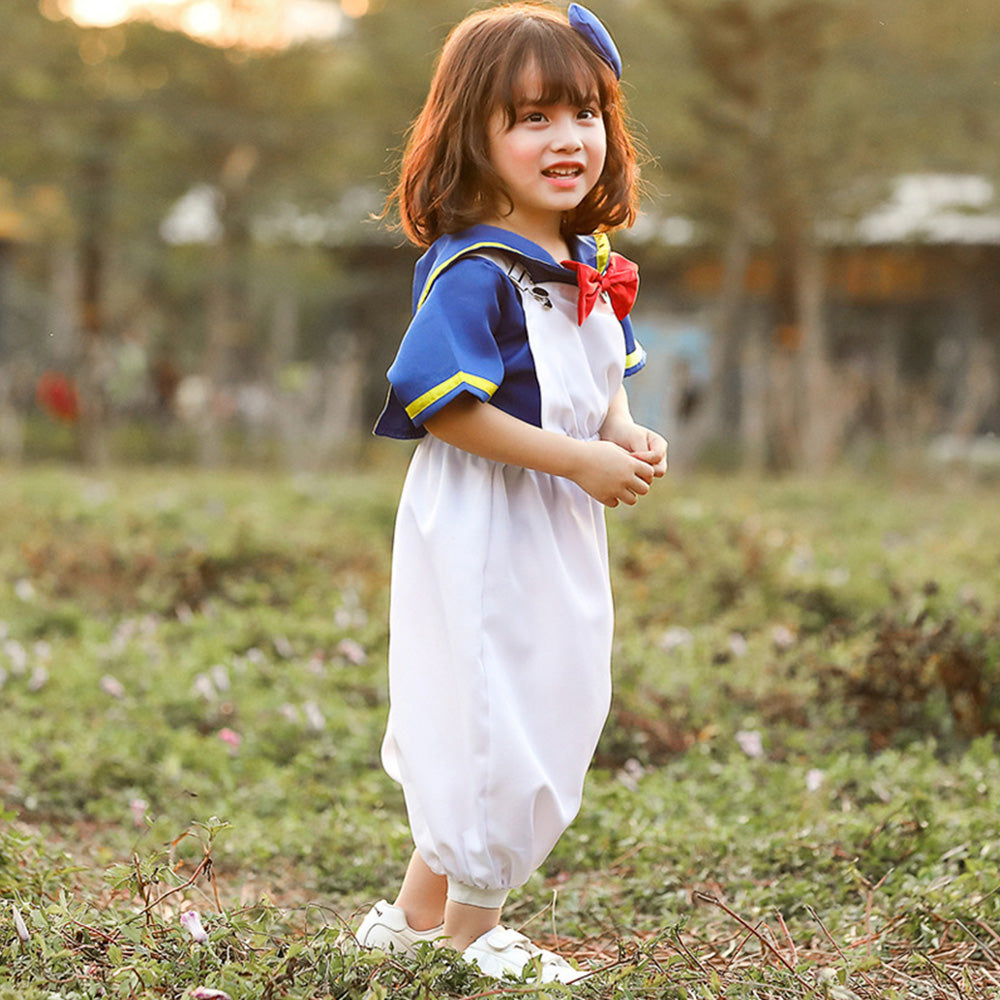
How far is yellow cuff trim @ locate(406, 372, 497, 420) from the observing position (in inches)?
83.4

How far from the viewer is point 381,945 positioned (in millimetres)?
2371

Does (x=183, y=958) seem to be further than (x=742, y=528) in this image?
No

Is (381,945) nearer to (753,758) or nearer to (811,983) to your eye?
(811,983)

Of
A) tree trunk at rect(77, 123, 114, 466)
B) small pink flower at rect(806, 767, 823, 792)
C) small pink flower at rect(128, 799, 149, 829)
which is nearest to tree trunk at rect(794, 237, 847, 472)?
tree trunk at rect(77, 123, 114, 466)

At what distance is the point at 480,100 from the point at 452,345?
17.2 inches

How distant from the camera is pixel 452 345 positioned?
7.02 ft

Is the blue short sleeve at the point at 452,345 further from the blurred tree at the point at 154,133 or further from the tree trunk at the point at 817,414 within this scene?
the blurred tree at the point at 154,133

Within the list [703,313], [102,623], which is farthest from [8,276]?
[102,623]

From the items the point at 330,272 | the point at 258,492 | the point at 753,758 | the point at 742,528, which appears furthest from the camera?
the point at 330,272

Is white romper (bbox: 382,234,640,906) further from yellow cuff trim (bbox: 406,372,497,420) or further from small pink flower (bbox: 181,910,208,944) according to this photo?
small pink flower (bbox: 181,910,208,944)

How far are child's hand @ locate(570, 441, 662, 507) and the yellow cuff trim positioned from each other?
186 millimetres

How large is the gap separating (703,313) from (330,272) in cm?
500

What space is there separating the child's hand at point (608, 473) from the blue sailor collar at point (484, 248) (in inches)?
12.6

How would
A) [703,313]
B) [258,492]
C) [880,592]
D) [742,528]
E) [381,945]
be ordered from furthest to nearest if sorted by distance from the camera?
[703,313] → [258,492] → [742,528] → [880,592] → [381,945]
